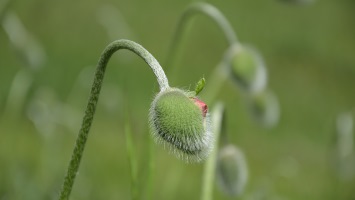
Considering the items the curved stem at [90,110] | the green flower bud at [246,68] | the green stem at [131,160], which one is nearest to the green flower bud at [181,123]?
the curved stem at [90,110]

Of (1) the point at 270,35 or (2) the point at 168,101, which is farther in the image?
(1) the point at 270,35

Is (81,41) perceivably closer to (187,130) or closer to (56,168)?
(56,168)

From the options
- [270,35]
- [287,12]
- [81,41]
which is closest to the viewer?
[81,41]

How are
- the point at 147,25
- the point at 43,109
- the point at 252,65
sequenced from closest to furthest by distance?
the point at 252,65 < the point at 43,109 < the point at 147,25

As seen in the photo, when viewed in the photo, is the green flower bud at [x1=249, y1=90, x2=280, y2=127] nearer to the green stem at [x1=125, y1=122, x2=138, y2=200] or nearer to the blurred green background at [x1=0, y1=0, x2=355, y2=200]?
the blurred green background at [x1=0, y1=0, x2=355, y2=200]

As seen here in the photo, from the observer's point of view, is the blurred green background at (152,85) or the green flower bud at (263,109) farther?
the blurred green background at (152,85)

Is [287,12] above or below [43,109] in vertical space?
above

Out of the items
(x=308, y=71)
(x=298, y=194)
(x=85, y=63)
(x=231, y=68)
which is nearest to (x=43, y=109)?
(x=231, y=68)

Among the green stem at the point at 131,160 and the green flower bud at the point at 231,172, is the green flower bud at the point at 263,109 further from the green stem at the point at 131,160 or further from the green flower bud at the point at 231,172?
the green stem at the point at 131,160
